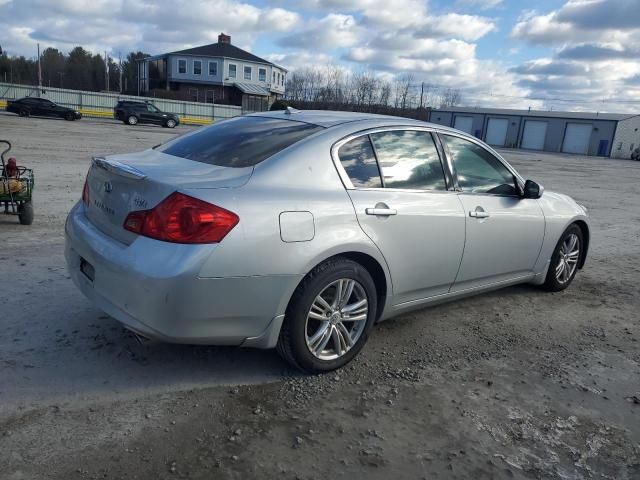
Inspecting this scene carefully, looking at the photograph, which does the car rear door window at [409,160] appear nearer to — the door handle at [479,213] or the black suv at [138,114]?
the door handle at [479,213]

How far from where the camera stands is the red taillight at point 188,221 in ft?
9.48

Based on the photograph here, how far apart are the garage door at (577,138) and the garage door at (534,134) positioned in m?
2.34

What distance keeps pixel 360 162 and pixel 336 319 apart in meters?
1.07

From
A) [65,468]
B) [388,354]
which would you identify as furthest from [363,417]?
[65,468]

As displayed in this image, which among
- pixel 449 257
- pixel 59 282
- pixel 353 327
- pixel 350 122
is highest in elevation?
pixel 350 122

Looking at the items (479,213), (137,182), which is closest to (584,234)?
(479,213)

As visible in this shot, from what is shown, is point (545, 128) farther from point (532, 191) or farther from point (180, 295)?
point (180, 295)

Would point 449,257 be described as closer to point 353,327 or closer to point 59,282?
point 353,327

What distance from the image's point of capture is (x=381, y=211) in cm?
360

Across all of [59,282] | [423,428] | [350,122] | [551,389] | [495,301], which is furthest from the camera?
[495,301]

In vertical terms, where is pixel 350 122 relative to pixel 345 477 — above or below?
above

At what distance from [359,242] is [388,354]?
38.4 inches

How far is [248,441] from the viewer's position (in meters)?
2.80

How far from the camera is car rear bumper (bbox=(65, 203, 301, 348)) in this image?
2.86 metres
